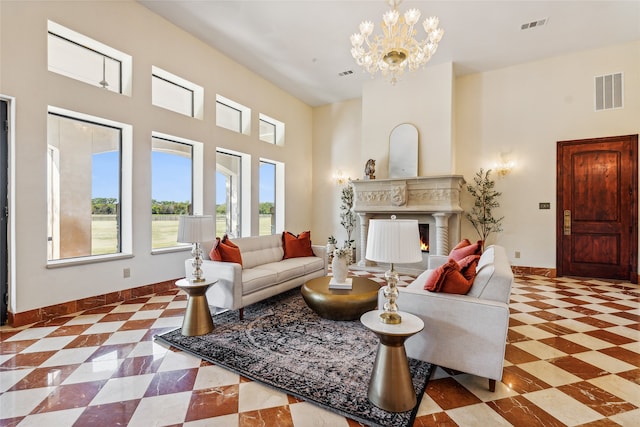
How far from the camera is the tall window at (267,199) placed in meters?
6.68

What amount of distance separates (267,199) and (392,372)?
18.2 ft

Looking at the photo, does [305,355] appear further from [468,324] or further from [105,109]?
[105,109]

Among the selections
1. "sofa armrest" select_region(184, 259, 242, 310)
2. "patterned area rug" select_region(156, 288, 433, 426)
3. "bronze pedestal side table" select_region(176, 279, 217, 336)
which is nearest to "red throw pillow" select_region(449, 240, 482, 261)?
"patterned area rug" select_region(156, 288, 433, 426)

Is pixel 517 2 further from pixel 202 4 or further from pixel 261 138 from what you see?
pixel 261 138

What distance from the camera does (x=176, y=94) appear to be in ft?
15.9

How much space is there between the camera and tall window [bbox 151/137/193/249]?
458 centimetres

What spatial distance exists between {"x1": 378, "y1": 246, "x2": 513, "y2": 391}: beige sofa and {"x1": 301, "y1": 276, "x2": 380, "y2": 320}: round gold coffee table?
0.89 metres

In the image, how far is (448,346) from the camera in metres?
2.05

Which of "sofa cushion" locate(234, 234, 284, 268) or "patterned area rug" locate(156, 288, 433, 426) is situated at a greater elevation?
"sofa cushion" locate(234, 234, 284, 268)

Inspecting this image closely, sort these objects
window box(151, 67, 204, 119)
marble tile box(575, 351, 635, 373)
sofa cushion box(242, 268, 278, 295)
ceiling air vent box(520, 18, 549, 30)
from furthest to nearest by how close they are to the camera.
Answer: window box(151, 67, 204, 119) → ceiling air vent box(520, 18, 549, 30) → sofa cushion box(242, 268, 278, 295) → marble tile box(575, 351, 635, 373)

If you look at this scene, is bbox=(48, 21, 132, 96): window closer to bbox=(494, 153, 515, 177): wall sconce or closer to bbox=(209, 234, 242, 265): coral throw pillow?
bbox=(209, 234, 242, 265): coral throw pillow

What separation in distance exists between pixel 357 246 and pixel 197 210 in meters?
3.73

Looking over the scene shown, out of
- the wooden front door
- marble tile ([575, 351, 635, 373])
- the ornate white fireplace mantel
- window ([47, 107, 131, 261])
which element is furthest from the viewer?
the ornate white fireplace mantel

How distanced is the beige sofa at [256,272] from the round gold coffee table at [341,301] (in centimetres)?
56
